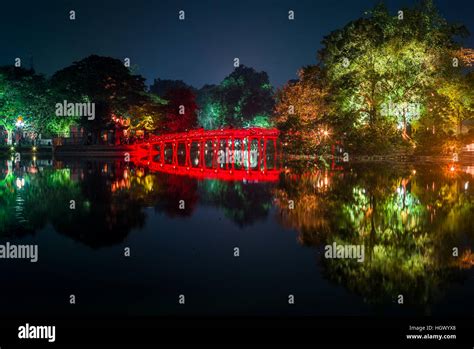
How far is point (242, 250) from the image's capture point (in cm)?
1251

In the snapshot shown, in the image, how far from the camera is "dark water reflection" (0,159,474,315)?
8781 millimetres

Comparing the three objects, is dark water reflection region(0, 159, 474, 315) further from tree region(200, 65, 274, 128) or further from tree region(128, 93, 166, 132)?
tree region(200, 65, 274, 128)

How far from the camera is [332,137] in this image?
48875mm

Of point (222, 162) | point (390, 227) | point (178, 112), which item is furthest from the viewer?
point (178, 112)

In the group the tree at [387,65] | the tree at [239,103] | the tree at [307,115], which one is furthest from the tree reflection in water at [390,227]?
the tree at [239,103]

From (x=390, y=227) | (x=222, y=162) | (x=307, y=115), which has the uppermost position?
(x=307, y=115)

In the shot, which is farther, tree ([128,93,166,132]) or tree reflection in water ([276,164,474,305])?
tree ([128,93,166,132])

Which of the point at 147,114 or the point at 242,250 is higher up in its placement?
the point at 147,114

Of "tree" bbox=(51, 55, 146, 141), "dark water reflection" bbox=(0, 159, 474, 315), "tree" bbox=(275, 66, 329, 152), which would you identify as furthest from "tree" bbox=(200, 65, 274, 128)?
"dark water reflection" bbox=(0, 159, 474, 315)

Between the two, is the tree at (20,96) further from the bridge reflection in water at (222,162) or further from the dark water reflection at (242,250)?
the dark water reflection at (242,250)

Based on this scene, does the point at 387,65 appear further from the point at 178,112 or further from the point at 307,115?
the point at 178,112

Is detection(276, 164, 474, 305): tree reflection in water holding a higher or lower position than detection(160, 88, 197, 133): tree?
lower

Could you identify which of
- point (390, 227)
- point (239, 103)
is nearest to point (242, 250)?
point (390, 227)

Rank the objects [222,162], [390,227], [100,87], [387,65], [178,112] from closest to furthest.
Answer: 1. [390,227]
2. [387,65]
3. [222,162]
4. [100,87]
5. [178,112]
